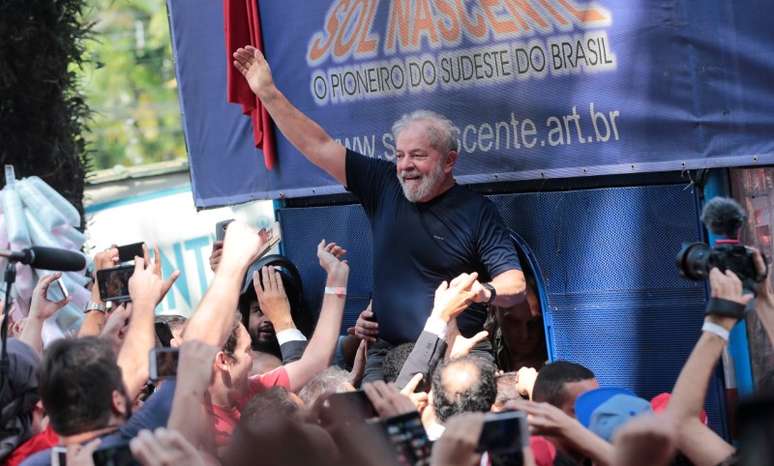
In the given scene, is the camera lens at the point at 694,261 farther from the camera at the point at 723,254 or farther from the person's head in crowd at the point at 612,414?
the person's head in crowd at the point at 612,414

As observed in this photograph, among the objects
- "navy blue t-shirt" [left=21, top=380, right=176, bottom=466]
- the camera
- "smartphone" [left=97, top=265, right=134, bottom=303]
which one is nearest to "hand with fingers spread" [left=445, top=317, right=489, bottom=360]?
the camera

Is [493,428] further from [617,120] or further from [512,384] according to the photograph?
[617,120]

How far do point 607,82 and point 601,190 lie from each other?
53cm

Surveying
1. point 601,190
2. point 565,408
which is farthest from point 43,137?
point 565,408

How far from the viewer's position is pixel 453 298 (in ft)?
18.7

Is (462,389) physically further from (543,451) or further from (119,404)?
(119,404)

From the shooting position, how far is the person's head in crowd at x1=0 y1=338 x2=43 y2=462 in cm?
510

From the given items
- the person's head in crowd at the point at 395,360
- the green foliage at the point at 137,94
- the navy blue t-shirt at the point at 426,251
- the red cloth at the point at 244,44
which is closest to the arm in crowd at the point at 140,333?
the person's head in crowd at the point at 395,360

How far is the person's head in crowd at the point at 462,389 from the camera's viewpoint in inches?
192

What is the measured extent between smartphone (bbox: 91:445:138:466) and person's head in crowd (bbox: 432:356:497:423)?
5.08 feet

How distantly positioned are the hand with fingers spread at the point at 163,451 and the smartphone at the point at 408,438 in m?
0.49

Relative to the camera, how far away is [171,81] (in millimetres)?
27250

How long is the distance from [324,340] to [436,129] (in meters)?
1.42

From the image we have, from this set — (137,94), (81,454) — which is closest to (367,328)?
(81,454)
